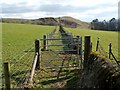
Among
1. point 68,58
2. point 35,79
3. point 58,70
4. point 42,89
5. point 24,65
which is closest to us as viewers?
point 42,89

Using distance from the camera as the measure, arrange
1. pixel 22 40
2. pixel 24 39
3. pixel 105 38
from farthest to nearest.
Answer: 1. pixel 105 38
2. pixel 24 39
3. pixel 22 40

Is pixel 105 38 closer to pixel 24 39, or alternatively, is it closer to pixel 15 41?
pixel 24 39

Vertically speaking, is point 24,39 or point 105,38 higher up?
point 24,39

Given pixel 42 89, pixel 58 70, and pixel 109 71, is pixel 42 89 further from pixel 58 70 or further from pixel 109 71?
pixel 58 70

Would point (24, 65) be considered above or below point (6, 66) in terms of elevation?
below

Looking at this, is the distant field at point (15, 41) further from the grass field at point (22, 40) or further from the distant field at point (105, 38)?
the distant field at point (105, 38)

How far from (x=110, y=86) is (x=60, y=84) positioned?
3315 mm

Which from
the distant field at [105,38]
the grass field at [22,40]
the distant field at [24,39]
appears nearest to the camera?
the grass field at [22,40]

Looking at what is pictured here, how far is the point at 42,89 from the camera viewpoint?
7898 millimetres

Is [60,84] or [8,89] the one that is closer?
[8,89]

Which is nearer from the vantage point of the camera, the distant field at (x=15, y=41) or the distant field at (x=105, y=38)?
the distant field at (x=15, y=41)

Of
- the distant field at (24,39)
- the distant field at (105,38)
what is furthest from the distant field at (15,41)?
the distant field at (105,38)

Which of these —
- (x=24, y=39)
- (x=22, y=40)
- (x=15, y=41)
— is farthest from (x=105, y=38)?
(x=15, y=41)

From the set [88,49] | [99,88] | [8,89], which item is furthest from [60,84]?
[8,89]
